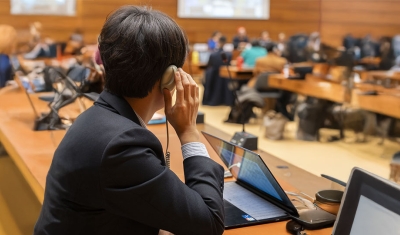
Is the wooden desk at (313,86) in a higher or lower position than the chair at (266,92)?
higher

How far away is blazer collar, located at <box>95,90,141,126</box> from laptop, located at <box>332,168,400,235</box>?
0.49m

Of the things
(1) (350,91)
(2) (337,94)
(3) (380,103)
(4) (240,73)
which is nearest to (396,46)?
(4) (240,73)

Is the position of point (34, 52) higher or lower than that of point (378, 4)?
lower

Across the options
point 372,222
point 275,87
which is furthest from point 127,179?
point 275,87

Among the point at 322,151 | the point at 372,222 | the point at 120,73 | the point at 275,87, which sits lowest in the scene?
the point at 322,151

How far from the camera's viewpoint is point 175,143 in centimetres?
234

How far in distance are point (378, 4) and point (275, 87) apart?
9.01m

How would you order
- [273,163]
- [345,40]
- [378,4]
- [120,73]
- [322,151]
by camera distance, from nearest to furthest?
[120,73]
[273,163]
[322,151]
[345,40]
[378,4]

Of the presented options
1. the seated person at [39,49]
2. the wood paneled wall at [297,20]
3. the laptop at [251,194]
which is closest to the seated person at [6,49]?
the laptop at [251,194]

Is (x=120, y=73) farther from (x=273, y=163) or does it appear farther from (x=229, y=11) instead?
(x=229, y=11)

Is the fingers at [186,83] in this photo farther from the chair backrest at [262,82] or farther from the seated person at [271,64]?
the seated person at [271,64]

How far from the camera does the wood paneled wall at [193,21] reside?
451 inches

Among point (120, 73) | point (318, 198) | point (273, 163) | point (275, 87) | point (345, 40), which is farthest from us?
point (345, 40)

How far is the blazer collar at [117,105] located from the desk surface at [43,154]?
0.41 meters
